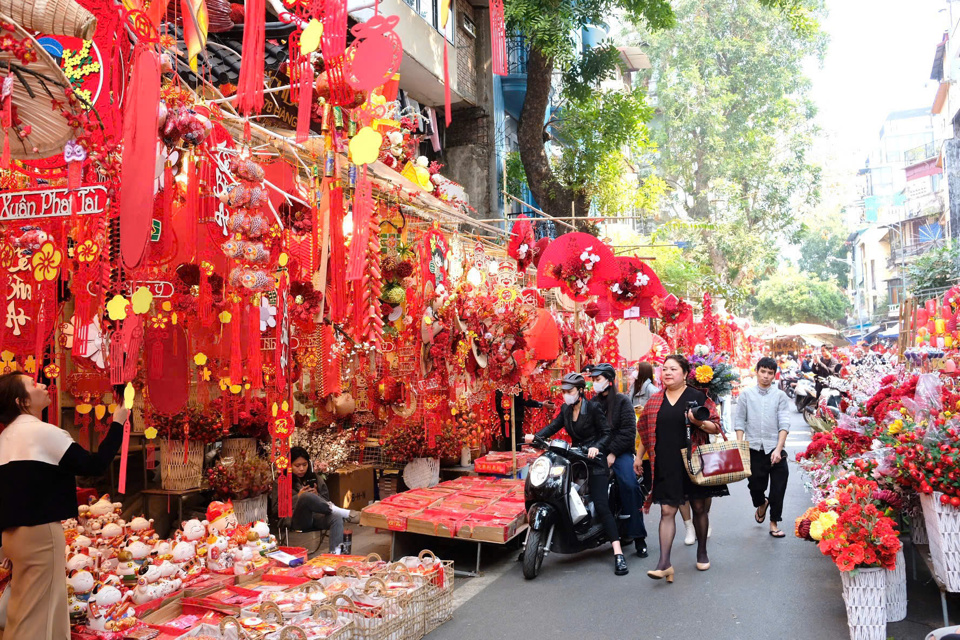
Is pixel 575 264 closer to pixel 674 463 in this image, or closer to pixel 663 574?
pixel 674 463

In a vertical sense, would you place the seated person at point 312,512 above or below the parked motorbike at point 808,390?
below

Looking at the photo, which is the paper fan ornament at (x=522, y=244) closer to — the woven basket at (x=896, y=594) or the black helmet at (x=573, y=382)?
the black helmet at (x=573, y=382)

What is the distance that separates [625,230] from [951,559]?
20.6m

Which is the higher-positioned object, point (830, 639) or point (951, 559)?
point (951, 559)

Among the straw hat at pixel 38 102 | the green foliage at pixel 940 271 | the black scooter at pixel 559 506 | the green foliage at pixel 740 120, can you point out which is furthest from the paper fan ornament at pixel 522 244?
the green foliage at pixel 740 120

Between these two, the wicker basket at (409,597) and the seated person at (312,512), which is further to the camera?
the seated person at (312,512)

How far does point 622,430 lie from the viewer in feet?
22.0

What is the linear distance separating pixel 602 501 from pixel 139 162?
478 cm

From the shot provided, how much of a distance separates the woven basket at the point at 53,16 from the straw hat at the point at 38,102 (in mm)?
87

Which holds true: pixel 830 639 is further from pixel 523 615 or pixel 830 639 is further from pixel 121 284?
pixel 121 284

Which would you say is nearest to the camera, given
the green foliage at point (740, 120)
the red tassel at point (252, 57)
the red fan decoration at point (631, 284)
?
the red tassel at point (252, 57)

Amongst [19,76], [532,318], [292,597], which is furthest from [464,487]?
[19,76]

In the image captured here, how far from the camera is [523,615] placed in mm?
5215

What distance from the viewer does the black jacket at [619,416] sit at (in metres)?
6.66
